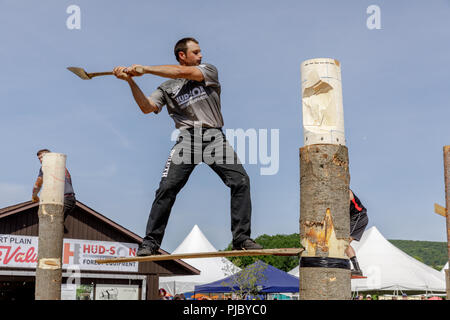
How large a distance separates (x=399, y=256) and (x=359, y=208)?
2622 centimetres

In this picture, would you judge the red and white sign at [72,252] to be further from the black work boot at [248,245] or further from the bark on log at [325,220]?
the bark on log at [325,220]

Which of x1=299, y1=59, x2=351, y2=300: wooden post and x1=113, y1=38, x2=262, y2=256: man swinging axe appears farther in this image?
x1=113, y1=38, x2=262, y2=256: man swinging axe

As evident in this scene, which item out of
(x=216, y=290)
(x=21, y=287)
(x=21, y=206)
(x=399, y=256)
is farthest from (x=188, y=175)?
(x=399, y=256)

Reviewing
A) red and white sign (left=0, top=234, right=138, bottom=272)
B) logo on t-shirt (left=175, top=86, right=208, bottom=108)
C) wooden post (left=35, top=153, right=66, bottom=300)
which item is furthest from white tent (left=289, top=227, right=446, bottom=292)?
logo on t-shirt (left=175, top=86, right=208, bottom=108)

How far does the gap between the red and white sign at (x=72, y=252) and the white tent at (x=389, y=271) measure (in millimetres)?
15020

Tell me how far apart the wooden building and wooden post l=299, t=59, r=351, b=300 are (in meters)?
16.2

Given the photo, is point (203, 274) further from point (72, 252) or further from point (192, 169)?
point (192, 169)

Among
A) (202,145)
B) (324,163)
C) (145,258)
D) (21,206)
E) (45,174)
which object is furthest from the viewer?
(21,206)

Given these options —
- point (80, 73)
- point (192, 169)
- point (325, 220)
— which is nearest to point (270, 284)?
point (192, 169)

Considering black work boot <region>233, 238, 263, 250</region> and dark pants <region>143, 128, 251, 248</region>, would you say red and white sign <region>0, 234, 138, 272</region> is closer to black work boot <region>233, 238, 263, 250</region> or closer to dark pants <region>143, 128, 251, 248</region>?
dark pants <region>143, 128, 251, 248</region>

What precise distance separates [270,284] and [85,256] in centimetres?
740

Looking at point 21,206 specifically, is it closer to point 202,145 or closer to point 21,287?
point 21,287

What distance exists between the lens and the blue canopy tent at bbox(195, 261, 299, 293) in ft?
68.6

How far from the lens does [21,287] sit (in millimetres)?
22281
